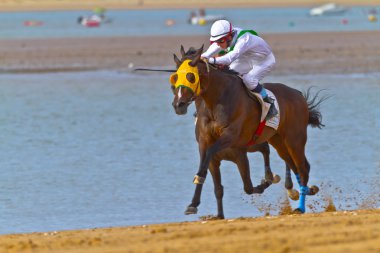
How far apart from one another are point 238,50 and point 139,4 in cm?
9740

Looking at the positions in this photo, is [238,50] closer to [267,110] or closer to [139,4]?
[267,110]

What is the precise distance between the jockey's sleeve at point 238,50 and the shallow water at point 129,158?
8.81 ft

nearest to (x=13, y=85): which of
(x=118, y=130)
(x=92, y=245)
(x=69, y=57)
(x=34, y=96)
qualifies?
(x=34, y=96)

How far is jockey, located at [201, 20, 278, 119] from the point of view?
470 inches

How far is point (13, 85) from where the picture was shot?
31.6 m

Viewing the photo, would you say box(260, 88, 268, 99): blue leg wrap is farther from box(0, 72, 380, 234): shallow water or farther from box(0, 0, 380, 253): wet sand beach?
box(0, 72, 380, 234): shallow water

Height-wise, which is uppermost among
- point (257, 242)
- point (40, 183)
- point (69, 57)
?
point (257, 242)

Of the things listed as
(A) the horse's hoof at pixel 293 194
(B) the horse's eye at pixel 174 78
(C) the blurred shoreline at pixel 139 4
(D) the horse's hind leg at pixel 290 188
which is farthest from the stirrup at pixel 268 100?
(C) the blurred shoreline at pixel 139 4

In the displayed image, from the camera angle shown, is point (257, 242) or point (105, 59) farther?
point (105, 59)

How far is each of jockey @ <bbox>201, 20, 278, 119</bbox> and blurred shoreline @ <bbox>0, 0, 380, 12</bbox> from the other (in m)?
92.6

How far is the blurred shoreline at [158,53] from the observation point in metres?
34.2

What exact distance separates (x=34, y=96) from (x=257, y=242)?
20.8 metres

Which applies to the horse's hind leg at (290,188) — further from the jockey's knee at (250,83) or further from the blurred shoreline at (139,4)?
the blurred shoreline at (139,4)

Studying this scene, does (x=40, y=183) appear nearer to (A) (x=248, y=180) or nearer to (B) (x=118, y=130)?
(A) (x=248, y=180)
